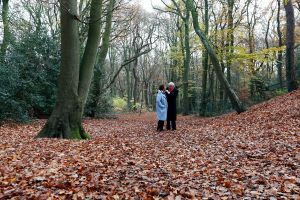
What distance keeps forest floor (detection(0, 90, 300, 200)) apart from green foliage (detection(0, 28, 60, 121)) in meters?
6.25

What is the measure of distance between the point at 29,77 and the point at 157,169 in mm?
12310

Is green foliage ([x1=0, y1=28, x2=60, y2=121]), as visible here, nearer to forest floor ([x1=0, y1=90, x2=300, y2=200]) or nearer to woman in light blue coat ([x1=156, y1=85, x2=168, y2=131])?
forest floor ([x1=0, y1=90, x2=300, y2=200])

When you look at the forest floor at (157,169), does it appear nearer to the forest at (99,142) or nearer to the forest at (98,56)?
the forest at (99,142)

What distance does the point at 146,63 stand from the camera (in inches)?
2026

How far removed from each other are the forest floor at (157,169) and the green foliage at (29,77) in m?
6.25

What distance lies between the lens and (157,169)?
6086 mm

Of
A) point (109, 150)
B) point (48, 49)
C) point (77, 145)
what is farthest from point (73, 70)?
point (48, 49)

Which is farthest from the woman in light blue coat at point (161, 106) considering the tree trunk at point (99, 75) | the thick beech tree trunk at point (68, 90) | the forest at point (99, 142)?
the tree trunk at point (99, 75)

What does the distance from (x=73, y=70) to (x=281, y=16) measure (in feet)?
99.1

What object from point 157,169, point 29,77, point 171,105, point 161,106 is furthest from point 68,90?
point 29,77

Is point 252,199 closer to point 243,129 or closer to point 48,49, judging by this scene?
point 243,129

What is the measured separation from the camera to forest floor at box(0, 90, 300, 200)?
15.4 feet

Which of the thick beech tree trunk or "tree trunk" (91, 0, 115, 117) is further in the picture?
"tree trunk" (91, 0, 115, 117)

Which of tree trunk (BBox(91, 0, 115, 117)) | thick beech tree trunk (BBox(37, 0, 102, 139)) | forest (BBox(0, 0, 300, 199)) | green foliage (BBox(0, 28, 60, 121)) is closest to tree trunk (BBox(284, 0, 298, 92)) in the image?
forest (BBox(0, 0, 300, 199))
